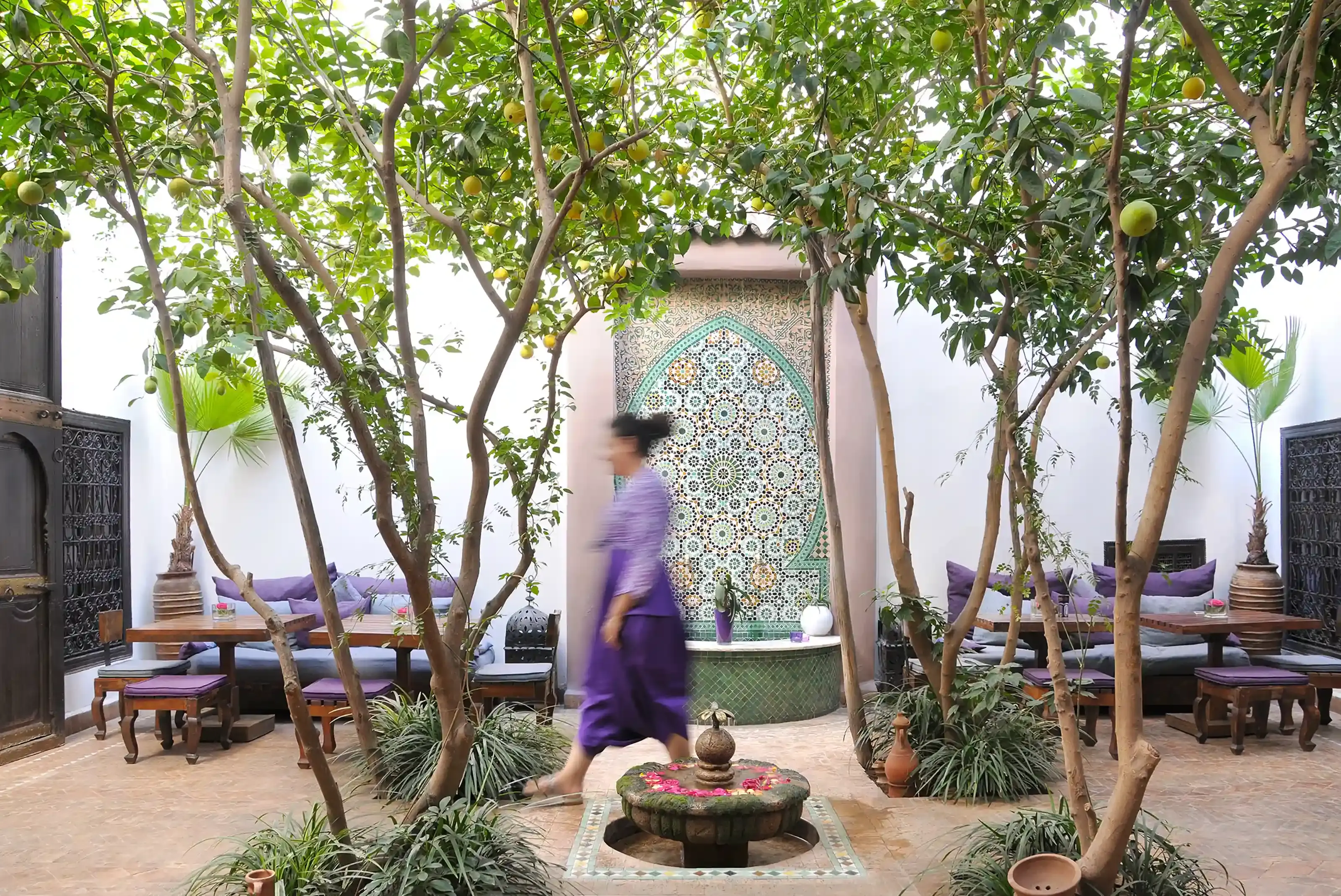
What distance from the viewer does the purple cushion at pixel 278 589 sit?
318 inches

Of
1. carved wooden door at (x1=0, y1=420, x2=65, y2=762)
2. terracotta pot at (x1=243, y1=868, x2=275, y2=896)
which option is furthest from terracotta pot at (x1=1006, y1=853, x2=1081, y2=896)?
carved wooden door at (x1=0, y1=420, x2=65, y2=762)

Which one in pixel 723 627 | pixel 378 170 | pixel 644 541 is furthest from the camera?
pixel 723 627

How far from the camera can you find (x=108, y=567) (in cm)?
779

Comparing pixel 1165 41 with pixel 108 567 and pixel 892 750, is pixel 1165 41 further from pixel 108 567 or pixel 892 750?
pixel 108 567

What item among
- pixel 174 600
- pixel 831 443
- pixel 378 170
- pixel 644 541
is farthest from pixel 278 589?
pixel 378 170

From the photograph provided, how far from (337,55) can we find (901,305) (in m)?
2.23

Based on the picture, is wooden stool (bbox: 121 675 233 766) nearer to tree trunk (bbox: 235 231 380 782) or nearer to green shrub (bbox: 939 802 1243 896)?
tree trunk (bbox: 235 231 380 782)

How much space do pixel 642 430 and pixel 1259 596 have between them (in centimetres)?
584

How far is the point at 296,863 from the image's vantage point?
353 centimetres

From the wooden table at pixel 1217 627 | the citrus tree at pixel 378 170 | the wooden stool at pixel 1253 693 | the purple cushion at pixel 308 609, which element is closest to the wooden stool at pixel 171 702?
the purple cushion at pixel 308 609

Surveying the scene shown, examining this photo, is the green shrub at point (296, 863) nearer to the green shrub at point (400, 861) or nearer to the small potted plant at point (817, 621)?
the green shrub at point (400, 861)

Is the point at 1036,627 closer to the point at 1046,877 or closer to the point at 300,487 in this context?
the point at 1046,877

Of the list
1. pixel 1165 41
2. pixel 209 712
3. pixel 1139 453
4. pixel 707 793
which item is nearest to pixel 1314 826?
pixel 707 793

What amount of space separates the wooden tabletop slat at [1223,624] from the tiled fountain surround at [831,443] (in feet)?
7.02
